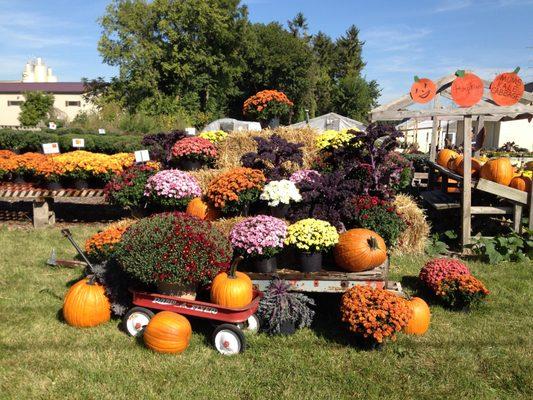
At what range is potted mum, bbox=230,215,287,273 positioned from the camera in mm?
4238

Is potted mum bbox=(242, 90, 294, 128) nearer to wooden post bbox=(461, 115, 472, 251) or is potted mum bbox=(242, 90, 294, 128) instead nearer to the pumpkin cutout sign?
the pumpkin cutout sign


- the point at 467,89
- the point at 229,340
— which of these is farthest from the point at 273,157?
the point at 229,340

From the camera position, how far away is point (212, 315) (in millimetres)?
3842

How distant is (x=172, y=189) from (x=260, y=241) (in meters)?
2.36

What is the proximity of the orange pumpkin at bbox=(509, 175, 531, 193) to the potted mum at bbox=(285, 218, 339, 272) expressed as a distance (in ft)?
14.8

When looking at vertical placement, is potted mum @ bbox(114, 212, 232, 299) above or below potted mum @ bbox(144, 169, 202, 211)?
below

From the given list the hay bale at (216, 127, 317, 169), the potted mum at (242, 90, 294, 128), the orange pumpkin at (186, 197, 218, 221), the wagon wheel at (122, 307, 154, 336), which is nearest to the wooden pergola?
the hay bale at (216, 127, 317, 169)

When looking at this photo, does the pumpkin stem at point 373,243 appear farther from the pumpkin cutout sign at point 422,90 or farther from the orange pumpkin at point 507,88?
the pumpkin cutout sign at point 422,90

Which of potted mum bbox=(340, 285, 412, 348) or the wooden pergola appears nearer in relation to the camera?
potted mum bbox=(340, 285, 412, 348)

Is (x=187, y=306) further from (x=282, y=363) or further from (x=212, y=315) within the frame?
(x=282, y=363)

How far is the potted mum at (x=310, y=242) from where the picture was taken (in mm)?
4270

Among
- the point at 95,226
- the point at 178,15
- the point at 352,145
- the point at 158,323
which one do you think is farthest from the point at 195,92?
the point at 158,323

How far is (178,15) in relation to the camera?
3600 centimetres

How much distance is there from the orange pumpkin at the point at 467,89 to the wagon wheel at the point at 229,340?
4.76 meters
